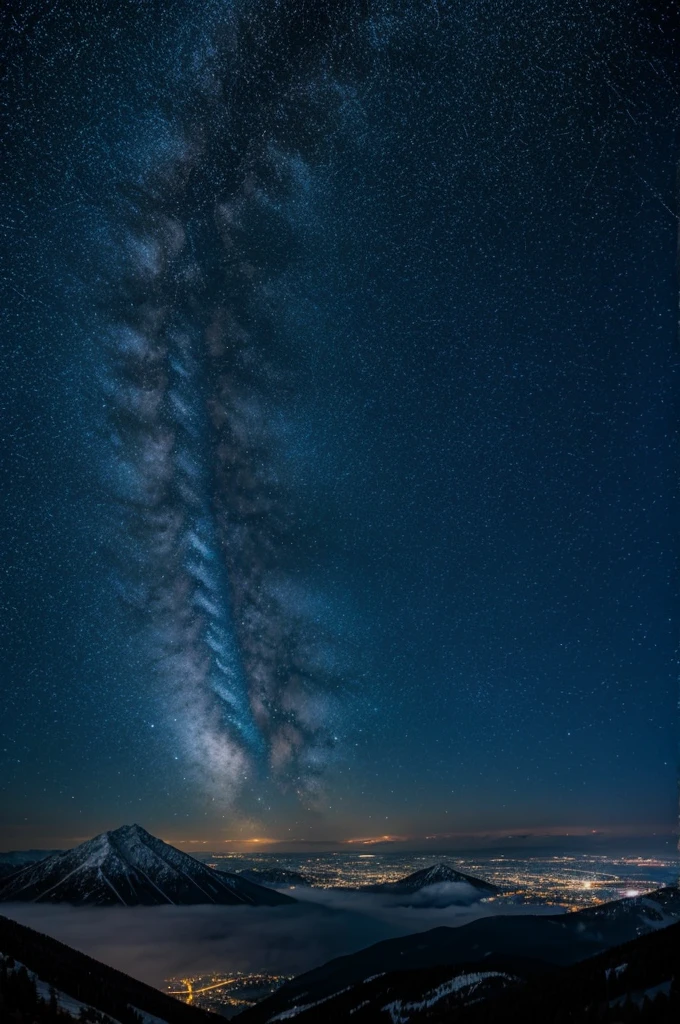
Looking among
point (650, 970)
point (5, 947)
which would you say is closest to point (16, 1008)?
point (5, 947)

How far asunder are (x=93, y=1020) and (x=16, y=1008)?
66.5ft

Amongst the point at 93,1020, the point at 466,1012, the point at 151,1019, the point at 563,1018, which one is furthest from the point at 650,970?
the point at 151,1019

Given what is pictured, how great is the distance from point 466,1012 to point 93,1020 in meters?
108

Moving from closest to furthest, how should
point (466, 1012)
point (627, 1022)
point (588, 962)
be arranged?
point (627, 1022) → point (588, 962) → point (466, 1012)

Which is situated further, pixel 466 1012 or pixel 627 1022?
pixel 466 1012

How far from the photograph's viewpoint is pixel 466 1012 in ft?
636

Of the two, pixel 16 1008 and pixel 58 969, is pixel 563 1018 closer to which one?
pixel 16 1008

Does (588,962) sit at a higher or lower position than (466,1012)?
higher

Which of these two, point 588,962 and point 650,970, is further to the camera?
point 588,962

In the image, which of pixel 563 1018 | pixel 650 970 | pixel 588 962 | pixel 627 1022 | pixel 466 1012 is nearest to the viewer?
pixel 627 1022

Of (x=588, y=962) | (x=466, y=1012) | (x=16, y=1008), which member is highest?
(x=16, y=1008)

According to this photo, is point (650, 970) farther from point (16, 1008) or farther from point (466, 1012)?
point (16, 1008)

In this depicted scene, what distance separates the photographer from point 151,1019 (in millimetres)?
194250

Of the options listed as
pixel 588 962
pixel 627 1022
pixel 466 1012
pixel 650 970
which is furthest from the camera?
pixel 466 1012
